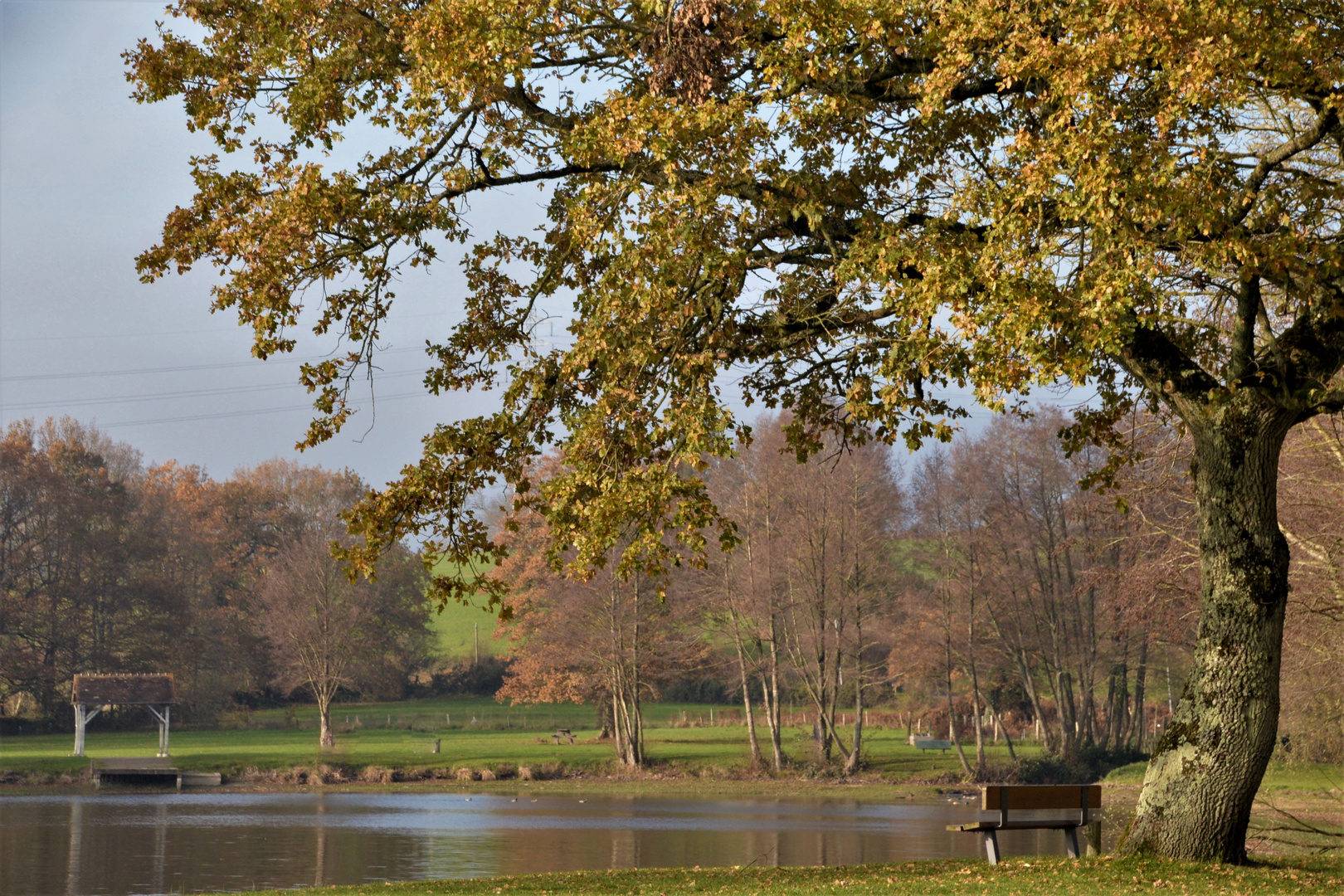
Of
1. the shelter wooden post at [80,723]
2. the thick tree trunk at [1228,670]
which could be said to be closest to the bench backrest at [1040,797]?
the thick tree trunk at [1228,670]

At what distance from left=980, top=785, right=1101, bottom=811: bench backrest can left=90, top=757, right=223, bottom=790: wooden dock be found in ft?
120

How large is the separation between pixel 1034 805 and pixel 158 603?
2373 inches

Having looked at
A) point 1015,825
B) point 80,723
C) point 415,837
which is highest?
point 1015,825

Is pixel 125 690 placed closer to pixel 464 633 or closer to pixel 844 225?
pixel 464 633

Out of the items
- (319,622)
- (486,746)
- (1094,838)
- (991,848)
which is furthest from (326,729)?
(1094,838)

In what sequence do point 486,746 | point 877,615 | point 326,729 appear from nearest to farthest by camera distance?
point 877,615
point 486,746
point 326,729

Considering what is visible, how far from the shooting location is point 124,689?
51.8 m

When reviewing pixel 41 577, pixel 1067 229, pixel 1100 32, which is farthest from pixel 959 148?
pixel 41 577

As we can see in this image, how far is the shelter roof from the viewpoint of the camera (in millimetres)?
51656

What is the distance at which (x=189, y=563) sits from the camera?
7494 centimetres

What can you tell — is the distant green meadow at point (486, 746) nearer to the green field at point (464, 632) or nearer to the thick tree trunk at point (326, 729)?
the thick tree trunk at point (326, 729)

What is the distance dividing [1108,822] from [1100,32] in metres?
21.7

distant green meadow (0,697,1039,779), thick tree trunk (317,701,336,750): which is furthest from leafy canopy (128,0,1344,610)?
thick tree trunk (317,701,336,750)

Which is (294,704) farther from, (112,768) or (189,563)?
(112,768)
